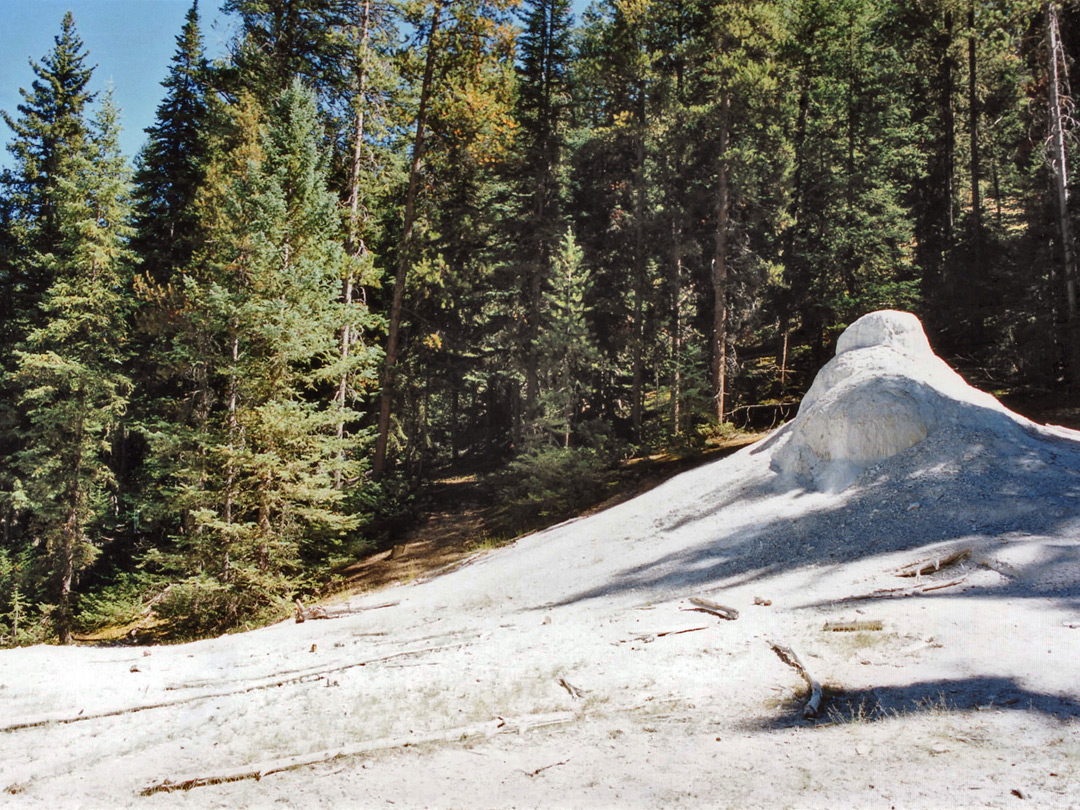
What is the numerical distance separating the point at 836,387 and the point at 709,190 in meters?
13.2

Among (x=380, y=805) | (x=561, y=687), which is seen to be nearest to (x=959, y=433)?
(x=561, y=687)

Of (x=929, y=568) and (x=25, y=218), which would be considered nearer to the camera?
(x=929, y=568)

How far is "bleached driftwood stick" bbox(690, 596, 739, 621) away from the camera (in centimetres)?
791

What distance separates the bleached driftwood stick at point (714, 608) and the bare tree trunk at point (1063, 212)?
62.1 ft

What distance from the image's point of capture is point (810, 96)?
97.3 feet

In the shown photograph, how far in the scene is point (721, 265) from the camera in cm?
2234

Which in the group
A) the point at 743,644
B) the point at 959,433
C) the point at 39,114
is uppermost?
the point at 39,114

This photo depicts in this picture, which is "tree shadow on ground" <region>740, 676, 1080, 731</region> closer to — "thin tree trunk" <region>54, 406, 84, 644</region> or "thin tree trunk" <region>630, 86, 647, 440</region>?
"thin tree trunk" <region>630, 86, 647, 440</region>

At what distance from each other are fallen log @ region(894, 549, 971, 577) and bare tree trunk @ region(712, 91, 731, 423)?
1288cm

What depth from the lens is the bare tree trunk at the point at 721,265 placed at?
21734 mm

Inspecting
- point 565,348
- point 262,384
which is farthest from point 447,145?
point 262,384

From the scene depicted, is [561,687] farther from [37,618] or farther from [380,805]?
[37,618]

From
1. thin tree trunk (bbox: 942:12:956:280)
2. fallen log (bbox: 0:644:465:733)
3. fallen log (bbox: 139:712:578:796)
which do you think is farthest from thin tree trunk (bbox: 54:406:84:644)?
thin tree trunk (bbox: 942:12:956:280)

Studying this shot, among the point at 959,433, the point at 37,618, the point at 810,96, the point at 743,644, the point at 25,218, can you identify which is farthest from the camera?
the point at 810,96
